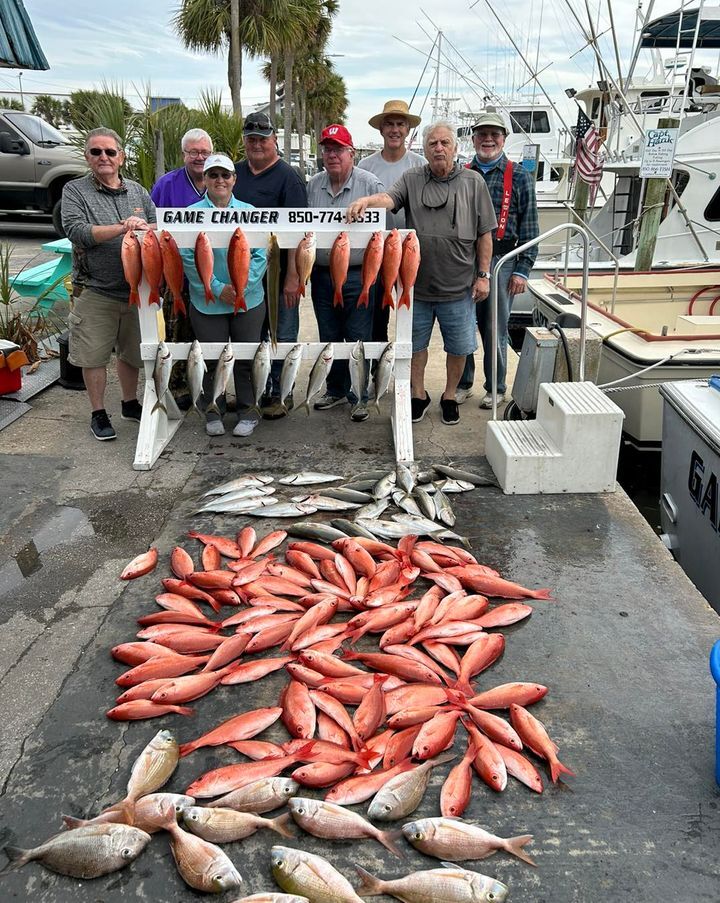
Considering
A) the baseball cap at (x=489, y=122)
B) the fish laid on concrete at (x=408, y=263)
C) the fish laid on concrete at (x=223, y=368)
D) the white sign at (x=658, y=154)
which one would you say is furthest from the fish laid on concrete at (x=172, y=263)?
the white sign at (x=658, y=154)

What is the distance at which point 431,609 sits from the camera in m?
3.33

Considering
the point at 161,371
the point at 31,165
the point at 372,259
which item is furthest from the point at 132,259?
the point at 31,165

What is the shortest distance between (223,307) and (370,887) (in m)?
4.04

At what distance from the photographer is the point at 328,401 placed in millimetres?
6102

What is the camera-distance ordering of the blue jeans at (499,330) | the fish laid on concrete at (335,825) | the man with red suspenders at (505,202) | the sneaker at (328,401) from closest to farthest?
the fish laid on concrete at (335,825), the man with red suspenders at (505,202), the blue jeans at (499,330), the sneaker at (328,401)

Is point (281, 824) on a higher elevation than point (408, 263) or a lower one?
lower

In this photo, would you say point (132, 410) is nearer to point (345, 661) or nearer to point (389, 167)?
point (389, 167)

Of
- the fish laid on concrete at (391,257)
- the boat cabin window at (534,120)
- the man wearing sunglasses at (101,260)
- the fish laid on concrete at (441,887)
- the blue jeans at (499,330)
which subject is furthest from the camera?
the boat cabin window at (534,120)

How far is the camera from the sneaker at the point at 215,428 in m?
5.56

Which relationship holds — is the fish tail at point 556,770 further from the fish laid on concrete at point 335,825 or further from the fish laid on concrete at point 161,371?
the fish laid on concrete at point 161,371

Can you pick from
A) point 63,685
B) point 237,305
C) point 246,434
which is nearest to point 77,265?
point 237,305

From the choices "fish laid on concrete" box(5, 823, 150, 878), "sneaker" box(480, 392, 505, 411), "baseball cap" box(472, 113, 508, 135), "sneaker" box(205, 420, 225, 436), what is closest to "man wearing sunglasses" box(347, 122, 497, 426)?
"baseball cap" box(472, 113, 508, 135)

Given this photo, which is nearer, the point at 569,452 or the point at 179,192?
the point at 569,452

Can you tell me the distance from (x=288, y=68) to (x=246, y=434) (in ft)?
104
